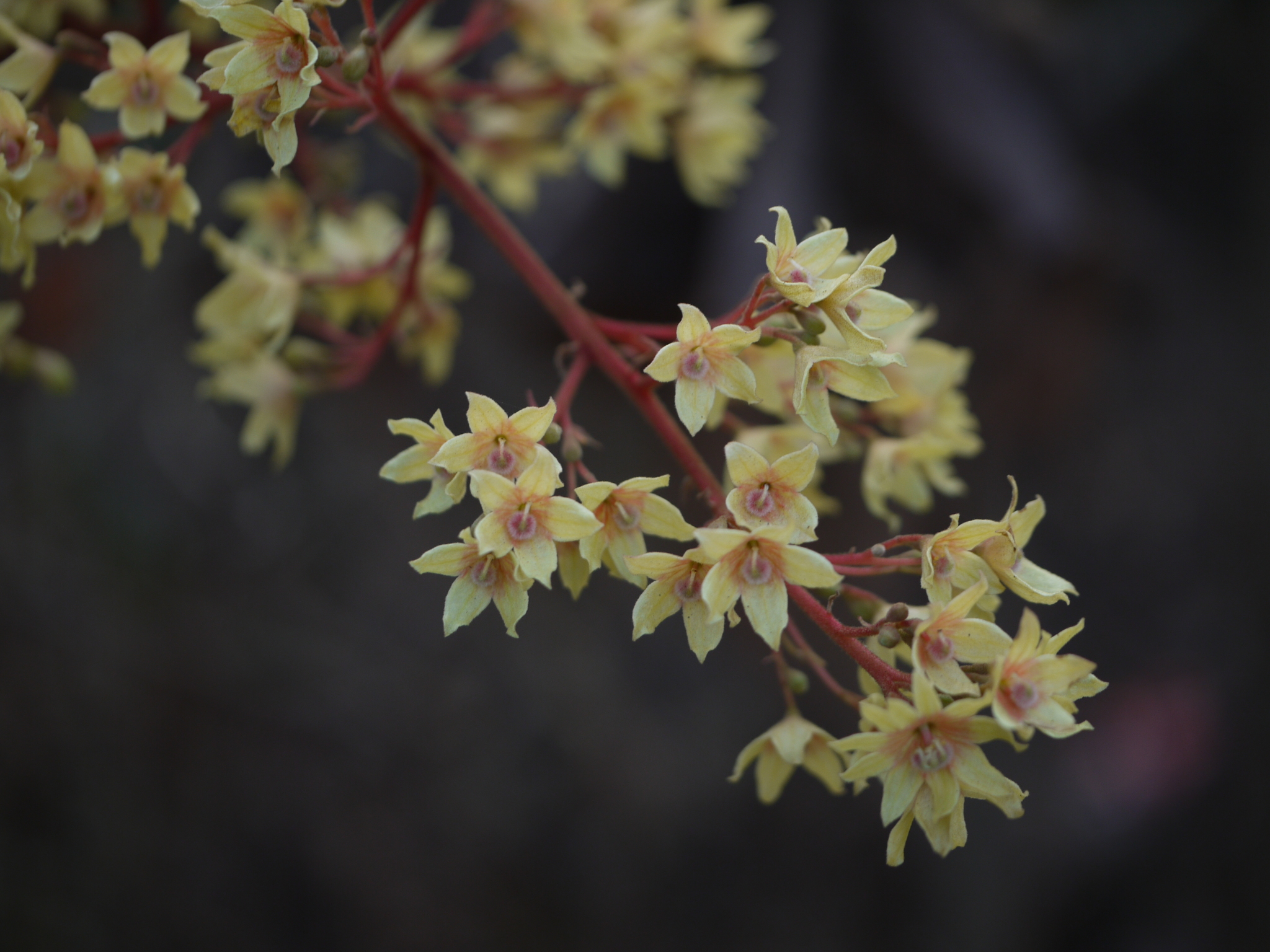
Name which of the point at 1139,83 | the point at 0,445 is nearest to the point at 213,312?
the point at 0,445

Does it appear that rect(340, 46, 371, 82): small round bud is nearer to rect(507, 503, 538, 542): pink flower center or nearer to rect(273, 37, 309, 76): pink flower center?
rect(273, 37, 309, 76): pink flower center

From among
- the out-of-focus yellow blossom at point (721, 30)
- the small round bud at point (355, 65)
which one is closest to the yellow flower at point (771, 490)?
the small round bud at point (355, 65)

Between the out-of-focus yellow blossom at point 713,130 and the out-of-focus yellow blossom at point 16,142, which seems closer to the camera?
the out-of-focus yellow blossom at point 16,142

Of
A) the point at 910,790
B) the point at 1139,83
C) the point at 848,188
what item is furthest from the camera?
the point at 1139,83

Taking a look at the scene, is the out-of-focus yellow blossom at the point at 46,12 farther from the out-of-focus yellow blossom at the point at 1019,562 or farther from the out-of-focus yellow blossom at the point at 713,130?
the out-of-focus yellow blossom at the point at 1019,562

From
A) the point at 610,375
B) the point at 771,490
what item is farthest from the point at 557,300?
the point at 771,490

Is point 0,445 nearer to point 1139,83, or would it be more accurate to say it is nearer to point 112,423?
point 112,423
